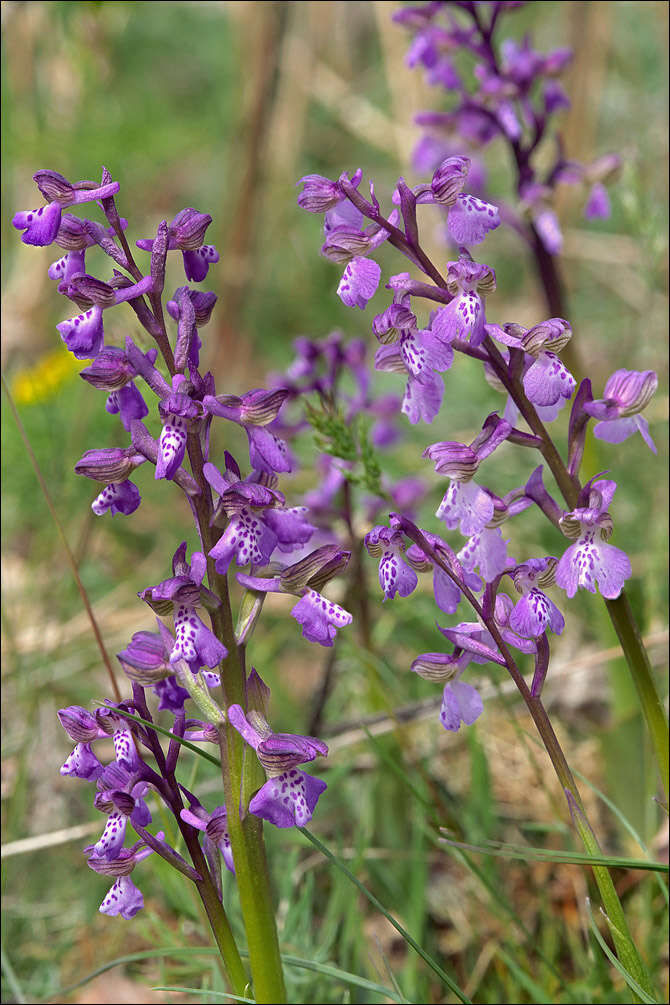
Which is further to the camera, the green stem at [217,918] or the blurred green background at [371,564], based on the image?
the blurred green background at [371,564]

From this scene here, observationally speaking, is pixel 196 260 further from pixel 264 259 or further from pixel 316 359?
pixel 264 259

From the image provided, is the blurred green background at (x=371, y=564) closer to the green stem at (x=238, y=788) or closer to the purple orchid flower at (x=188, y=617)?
the green stem at (x=238, y=788)

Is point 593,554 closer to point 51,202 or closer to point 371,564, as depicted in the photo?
point 51,202

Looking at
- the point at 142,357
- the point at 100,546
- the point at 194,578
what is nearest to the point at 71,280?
the point at 142,357

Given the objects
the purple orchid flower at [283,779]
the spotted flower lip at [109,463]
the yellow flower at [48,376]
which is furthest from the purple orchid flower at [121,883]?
the yellow flower at [48,376]

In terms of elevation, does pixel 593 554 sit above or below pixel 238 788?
above

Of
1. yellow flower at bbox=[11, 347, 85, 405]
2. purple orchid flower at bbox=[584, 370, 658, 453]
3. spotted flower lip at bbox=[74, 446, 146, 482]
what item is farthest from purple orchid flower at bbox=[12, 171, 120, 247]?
yellow flower at bbox=[11, 347, 85, 405]

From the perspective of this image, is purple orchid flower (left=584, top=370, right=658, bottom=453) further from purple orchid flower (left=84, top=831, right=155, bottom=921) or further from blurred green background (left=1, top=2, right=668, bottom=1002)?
purple orchid flower (left=84, top=831, right=155, bottom=921)

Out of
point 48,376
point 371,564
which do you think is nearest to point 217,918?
point 371,564
